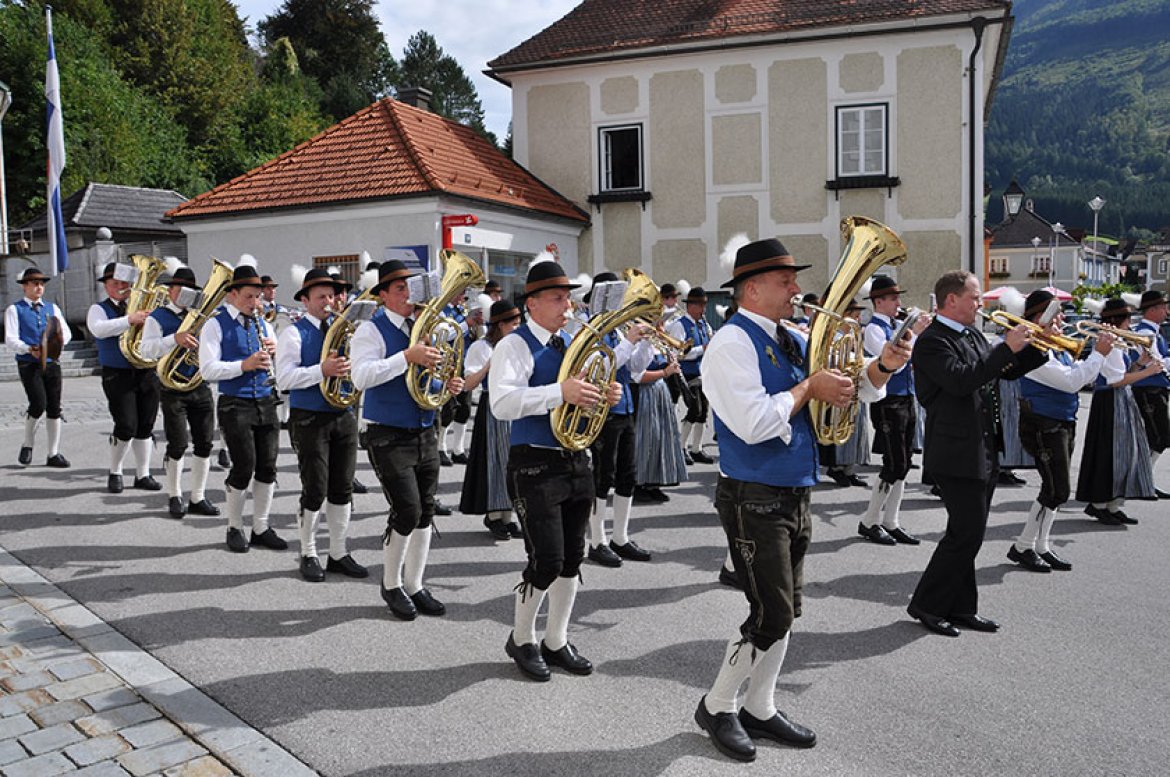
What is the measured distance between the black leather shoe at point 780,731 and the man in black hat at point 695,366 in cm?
→ 672

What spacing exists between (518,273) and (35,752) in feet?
49.6

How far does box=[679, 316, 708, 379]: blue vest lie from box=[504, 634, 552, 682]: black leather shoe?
639cm

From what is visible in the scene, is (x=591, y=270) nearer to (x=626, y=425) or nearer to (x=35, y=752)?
(x=626, y=425)

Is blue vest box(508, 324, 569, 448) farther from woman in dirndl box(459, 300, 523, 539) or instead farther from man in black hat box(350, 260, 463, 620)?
woman in dirndl box(459, 300, 523, 539)

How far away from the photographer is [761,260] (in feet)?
12.6

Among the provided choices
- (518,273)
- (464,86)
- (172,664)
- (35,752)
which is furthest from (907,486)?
(464,86)

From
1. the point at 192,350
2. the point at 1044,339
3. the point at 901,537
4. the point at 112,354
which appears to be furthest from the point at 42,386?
the point at 1044,339

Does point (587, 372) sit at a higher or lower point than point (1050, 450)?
higher

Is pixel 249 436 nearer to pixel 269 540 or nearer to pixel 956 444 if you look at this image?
pixel 269 540

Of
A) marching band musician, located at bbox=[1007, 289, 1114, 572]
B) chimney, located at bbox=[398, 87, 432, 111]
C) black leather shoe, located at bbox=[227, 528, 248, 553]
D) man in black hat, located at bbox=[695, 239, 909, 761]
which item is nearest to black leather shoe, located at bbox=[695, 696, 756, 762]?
man in black hat, located at bbox=[695, 239, 909, 761]

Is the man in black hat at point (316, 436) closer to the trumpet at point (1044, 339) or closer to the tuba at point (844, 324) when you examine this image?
the tuba at point (844, 324)

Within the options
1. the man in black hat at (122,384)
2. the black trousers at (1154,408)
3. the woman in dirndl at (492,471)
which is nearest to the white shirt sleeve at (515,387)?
the woman in dirndl at (492,471)

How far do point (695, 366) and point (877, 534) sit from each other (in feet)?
13.8

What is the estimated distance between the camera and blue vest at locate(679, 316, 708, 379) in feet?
35.5
